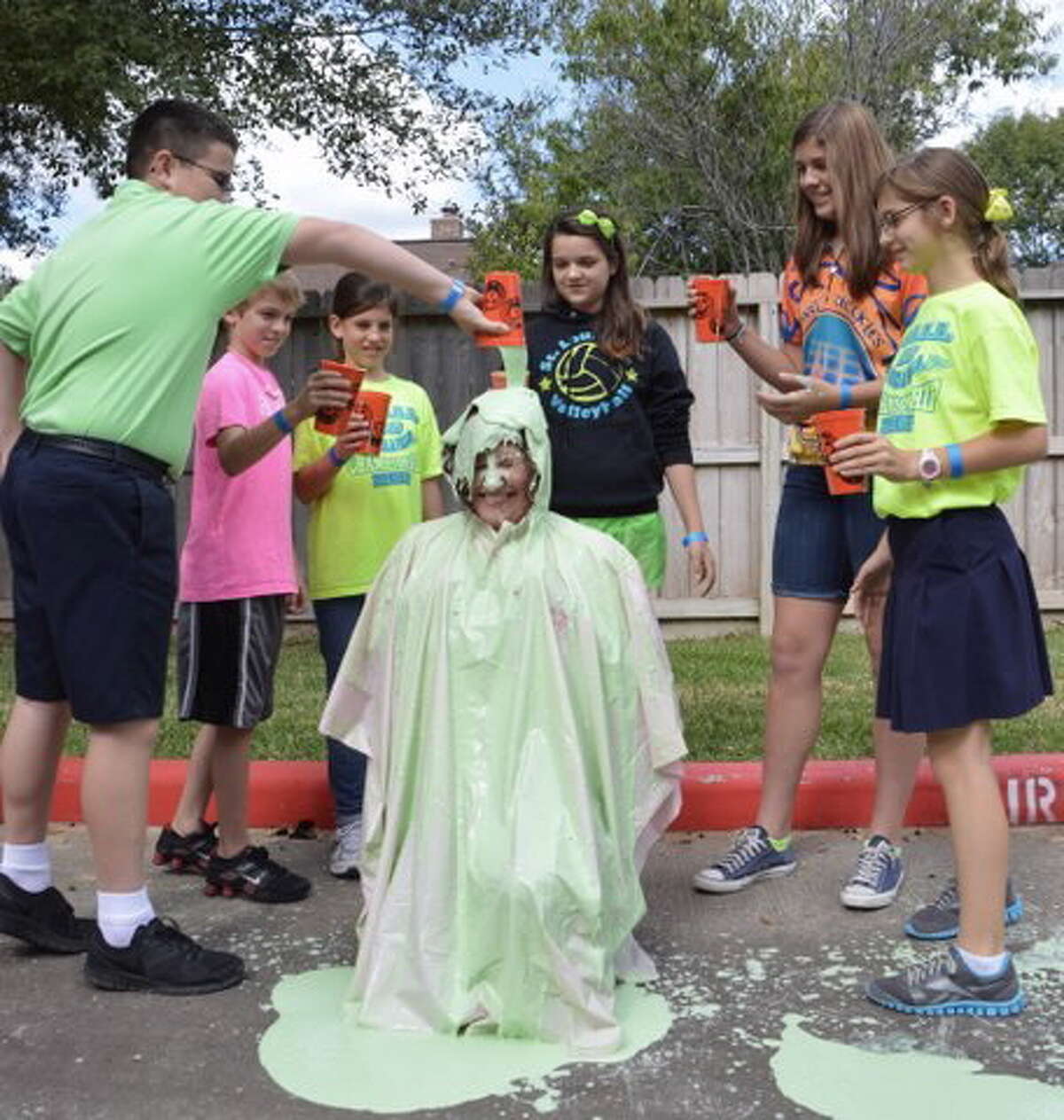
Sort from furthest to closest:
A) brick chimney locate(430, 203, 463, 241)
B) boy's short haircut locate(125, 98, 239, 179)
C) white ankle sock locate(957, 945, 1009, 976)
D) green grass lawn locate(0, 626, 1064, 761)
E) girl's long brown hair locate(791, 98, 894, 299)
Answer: brick chimney locate(430, 203, 463, 241)
green grass lawn locate(0, 626, 1064, 761)
girl's long brown hair locate(791, 98, 894, 299)
boy's short haircut locate(125, 98, 239, 179)
white ankle sock locate(957, 945, 1009, 976)

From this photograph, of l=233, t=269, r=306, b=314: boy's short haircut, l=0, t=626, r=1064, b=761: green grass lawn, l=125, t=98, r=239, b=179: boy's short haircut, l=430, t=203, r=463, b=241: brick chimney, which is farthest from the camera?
l=430, t=203, r=463, b=241: brick chimney

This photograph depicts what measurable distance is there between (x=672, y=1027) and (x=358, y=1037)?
0.66 metres

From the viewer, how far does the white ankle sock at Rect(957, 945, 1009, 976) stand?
2.99 meters

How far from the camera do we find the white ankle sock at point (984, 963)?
2994mm

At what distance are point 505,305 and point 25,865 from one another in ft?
6.05

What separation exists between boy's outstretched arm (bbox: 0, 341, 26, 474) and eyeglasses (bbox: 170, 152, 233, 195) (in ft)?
2.11

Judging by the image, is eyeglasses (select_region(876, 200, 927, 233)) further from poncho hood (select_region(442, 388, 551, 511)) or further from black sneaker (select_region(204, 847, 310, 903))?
black sneaker (select_region(204, 847, 310, 903))

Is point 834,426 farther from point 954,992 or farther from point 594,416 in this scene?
point 954,992

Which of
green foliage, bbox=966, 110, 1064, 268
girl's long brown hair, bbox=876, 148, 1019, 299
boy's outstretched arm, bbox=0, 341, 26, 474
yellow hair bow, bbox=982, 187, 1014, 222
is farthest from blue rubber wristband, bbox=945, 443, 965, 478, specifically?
green foliage, bbox=966, 110, 1064, 268

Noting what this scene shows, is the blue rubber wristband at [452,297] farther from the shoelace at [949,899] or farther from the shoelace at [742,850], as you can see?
the shoelace at [949,899]

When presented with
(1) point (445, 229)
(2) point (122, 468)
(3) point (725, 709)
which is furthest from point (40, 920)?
(1) point (445, 229)

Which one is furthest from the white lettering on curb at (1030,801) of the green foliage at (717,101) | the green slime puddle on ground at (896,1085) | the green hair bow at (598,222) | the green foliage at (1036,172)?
the green foliage at (1036,172)

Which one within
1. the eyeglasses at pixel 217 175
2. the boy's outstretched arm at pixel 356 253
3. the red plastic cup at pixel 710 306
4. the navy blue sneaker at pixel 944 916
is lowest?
the navy blue sneaker at pixel 944 916

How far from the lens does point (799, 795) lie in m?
4.54
